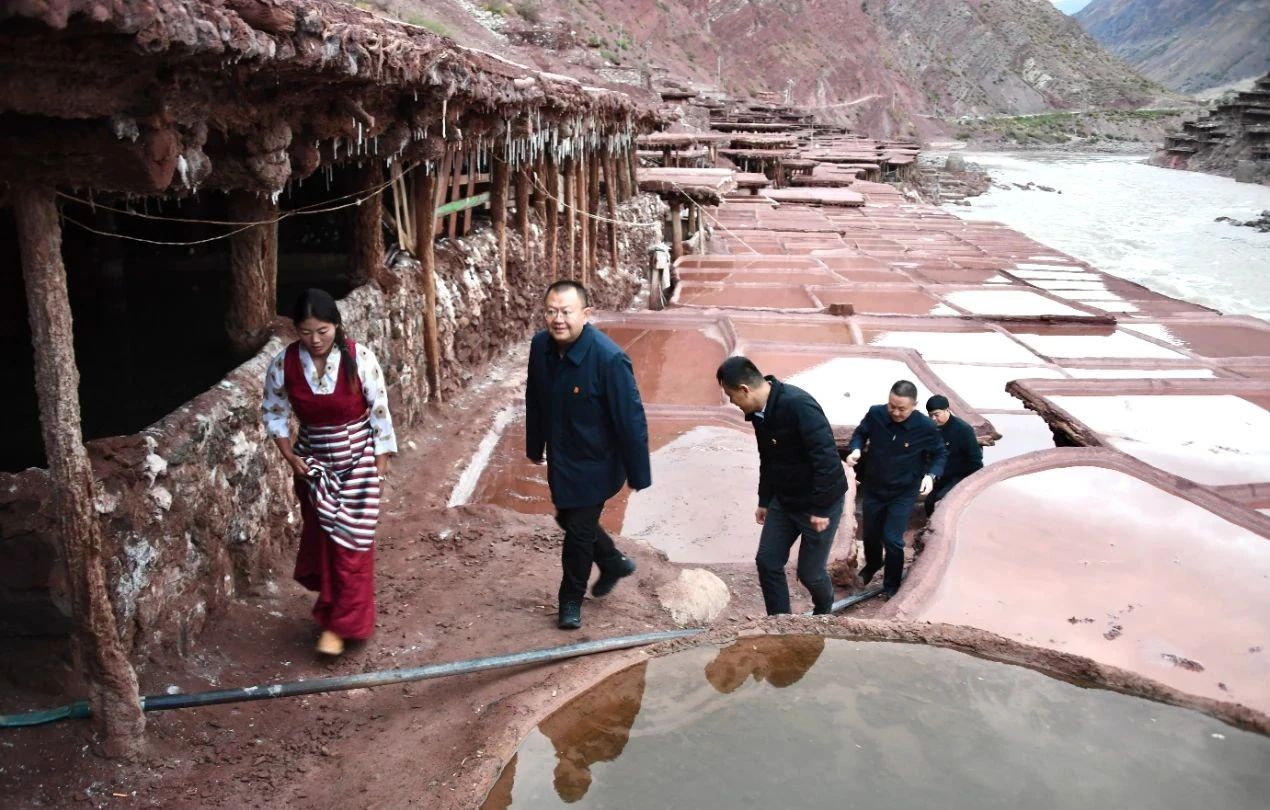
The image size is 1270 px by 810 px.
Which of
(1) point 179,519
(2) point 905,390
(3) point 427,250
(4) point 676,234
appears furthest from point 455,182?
(4) point 676,234

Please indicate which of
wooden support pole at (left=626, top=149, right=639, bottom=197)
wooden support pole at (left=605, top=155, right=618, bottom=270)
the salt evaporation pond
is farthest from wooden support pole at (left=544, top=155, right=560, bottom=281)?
the salt evaporation pond

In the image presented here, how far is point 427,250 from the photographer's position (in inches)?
299

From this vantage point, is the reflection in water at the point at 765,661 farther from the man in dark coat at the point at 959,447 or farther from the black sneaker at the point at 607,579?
the man in dark coat at the point at 959,447

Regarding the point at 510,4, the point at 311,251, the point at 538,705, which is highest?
the point at 510,4

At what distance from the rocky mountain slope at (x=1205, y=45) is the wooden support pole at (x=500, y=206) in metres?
117

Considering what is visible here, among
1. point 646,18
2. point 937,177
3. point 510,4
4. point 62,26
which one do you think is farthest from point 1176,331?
point 646,18

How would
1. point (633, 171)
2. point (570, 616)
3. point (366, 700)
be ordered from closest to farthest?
1. point (366, 700)
2. point (570, 616)
3. point (633, 171)

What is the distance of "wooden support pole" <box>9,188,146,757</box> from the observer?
9.95 ft

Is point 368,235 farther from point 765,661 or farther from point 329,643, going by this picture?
point 765,661

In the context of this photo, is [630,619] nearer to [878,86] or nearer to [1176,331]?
[1176,331]

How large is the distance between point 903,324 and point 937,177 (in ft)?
102

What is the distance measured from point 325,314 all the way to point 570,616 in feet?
5.32

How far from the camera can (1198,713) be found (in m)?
3.28

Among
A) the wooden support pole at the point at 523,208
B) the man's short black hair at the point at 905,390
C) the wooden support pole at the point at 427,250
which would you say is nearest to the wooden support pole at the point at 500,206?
the wooden support pole at the point at 523,208
